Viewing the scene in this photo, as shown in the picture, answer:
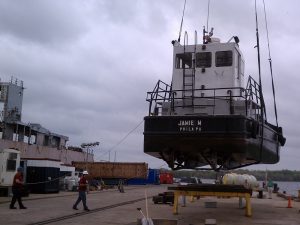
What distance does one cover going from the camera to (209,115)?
11.1m

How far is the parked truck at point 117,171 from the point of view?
142 feet

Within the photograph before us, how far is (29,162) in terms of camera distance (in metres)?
23.9

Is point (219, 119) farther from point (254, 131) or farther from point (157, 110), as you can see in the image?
point (157, 110)

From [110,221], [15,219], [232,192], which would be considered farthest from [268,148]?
[15,219]

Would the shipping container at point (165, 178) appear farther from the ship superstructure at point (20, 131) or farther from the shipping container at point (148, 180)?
the ship superstructure at point (20, 131)

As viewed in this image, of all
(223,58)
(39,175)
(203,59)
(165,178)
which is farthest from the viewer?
(165,178)

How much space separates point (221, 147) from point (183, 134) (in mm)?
1067

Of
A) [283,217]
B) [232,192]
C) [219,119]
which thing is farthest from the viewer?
[283,217]

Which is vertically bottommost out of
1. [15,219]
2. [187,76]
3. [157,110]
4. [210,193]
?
[15,219]

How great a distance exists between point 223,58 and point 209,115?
223 centimetres

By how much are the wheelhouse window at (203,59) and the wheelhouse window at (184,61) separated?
0.89ft

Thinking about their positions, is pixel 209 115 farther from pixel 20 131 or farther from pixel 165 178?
pixel 165 178

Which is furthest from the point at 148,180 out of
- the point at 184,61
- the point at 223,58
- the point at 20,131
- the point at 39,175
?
the point at 223,58

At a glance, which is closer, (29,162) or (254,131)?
(254,131)
